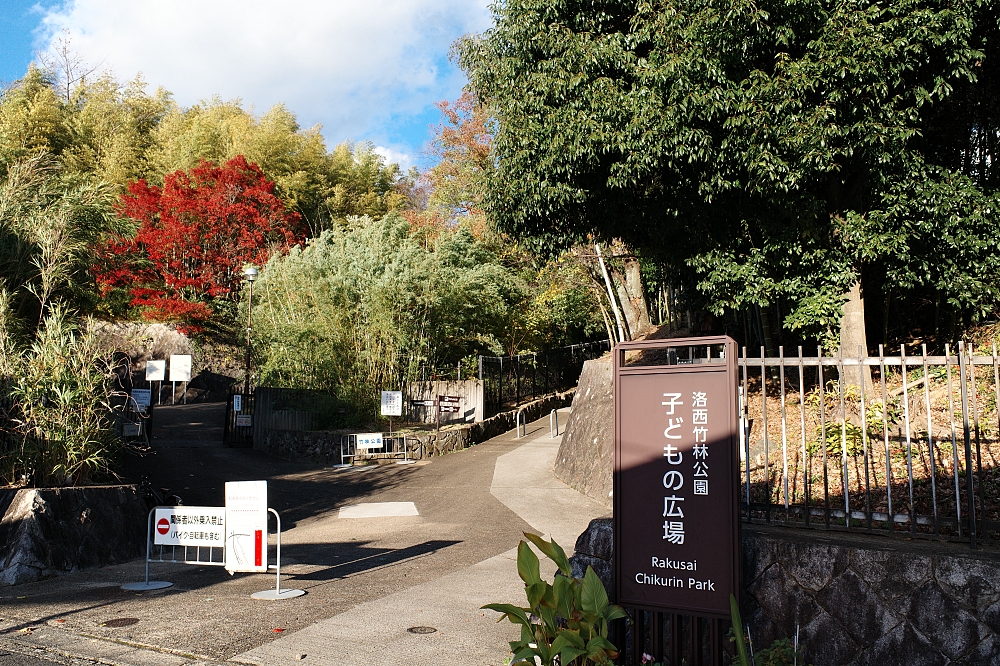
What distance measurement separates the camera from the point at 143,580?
26.5 feet

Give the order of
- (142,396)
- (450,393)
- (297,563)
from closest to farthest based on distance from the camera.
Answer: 1. (297,563)
2. (142,396)
3. (450,393)

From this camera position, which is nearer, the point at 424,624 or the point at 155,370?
the point at 424,624

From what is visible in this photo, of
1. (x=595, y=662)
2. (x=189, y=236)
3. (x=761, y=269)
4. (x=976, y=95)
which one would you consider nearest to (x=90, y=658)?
(x=595, y=662)

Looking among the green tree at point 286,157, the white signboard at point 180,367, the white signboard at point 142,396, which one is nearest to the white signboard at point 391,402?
the white signboard at point 180,367

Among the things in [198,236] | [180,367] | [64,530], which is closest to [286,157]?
[198,236]

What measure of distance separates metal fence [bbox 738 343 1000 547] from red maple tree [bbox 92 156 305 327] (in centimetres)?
2673

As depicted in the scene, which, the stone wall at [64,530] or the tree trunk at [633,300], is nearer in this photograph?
the stone wall at [64,530]

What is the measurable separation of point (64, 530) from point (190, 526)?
1815 mm

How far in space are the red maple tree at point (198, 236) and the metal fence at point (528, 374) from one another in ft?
41.4

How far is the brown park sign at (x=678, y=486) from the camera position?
175 inches

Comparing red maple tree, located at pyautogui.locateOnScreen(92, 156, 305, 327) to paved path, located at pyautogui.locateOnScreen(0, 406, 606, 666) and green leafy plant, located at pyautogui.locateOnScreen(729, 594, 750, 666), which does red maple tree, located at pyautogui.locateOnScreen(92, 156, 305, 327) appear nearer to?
paved path, located at pyautogui.locateOnScreen(0, 406, 606, 666)

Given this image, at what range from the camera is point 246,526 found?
25.0 feet

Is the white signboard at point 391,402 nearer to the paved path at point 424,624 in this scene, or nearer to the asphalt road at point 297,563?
the asphalt road at point 297,563

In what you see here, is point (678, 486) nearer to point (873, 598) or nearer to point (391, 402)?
point (873, 598)
